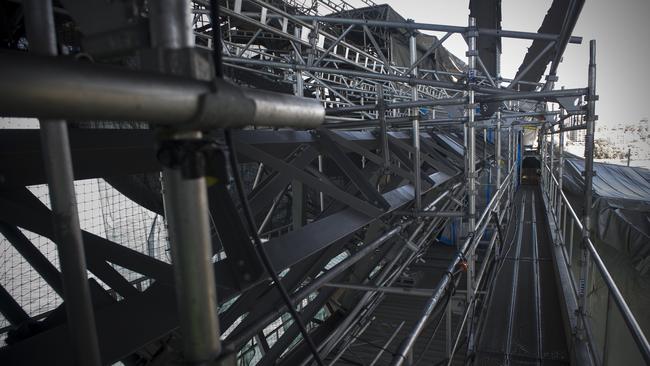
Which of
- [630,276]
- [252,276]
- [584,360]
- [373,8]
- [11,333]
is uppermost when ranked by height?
[373,8]

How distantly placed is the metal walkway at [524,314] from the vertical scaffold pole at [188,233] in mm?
4892

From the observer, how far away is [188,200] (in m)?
0.88

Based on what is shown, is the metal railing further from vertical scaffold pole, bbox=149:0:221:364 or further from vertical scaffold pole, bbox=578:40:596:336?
vertical scaffold pole, bbox=149:0:221:364

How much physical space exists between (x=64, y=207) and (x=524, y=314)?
256 inches

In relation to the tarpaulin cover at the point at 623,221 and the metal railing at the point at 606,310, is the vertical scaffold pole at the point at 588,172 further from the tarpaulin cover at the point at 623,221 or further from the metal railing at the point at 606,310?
the tarpaulin cover at the point at 623,221

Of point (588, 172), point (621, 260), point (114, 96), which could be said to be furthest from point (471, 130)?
point (621, 260)

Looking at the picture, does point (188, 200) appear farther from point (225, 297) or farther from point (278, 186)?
point (278, 186)

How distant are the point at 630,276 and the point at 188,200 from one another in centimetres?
1003

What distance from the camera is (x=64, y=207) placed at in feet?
3.61

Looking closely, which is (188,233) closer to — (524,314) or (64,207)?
(64,207)

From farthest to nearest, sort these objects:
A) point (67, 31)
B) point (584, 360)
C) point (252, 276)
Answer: point (584, 360) → point (67, 31) → point (252, 276)

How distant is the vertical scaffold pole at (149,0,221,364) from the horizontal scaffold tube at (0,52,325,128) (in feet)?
0.33

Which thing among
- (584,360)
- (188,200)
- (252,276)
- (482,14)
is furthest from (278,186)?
(482,14)

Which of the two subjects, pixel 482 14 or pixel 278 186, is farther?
pixel 482 14
